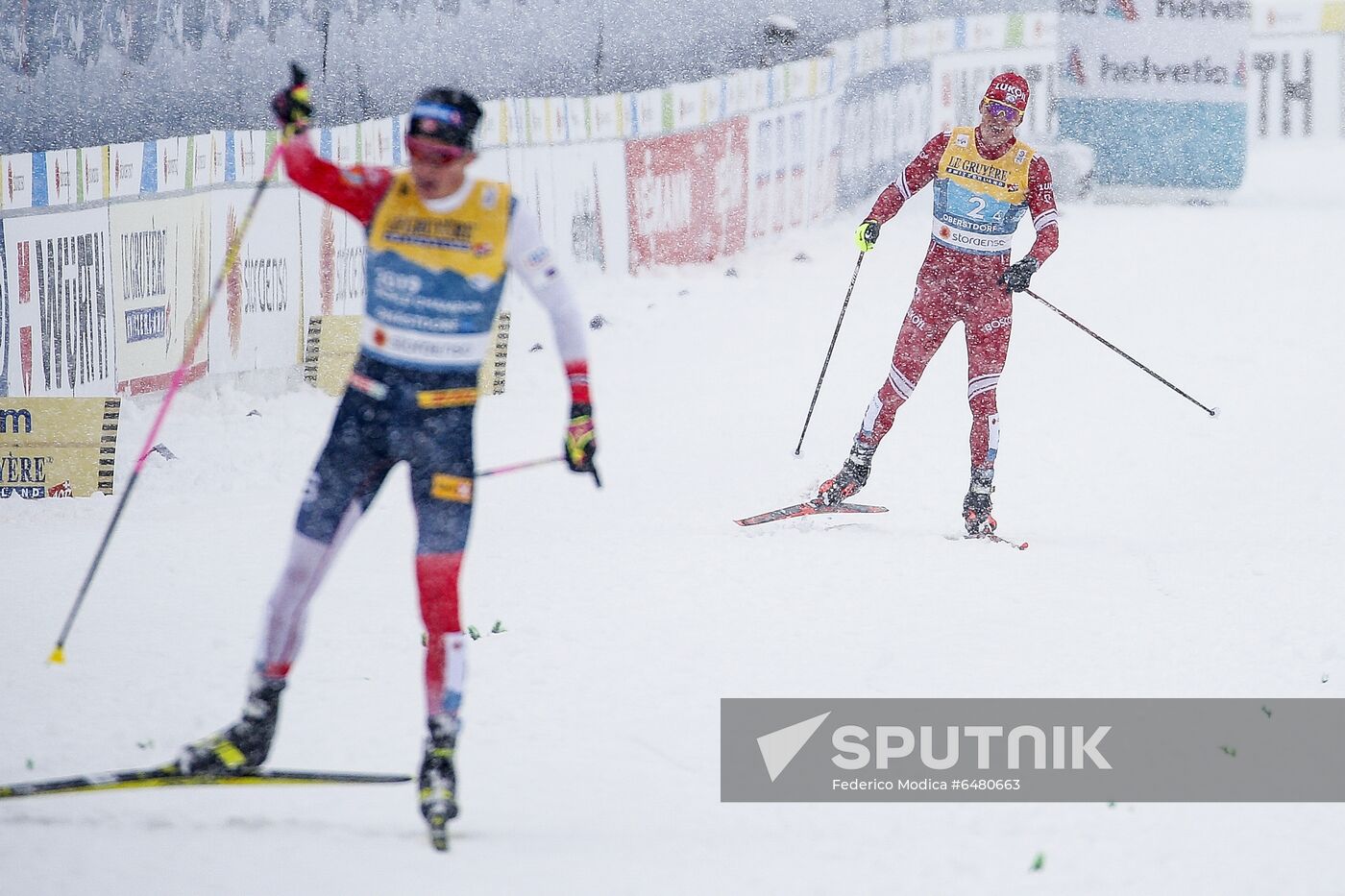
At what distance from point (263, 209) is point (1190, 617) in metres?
7.43

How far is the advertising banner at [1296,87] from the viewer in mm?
26531

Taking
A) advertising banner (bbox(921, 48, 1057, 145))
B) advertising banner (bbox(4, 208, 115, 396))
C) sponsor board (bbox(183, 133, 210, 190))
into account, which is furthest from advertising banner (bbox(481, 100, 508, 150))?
advertising banner (bbox(921, 48, 1057, 145))

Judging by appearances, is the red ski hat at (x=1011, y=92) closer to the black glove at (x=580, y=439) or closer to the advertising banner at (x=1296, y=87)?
the black glove at (x=580, y=439)

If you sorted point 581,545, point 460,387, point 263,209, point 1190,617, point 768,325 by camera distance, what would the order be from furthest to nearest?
point 768,325
point 263,209
point 581,545
point 1190,617
point 460,387

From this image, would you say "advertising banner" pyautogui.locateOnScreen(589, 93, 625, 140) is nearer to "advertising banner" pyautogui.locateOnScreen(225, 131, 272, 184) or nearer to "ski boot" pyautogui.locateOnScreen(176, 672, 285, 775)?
"advertising banner" pyautogui.locateOnScreen(225, 131, 272, 184)

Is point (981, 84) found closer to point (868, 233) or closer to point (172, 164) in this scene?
point (172, 164)

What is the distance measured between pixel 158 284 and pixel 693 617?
5.58 metres

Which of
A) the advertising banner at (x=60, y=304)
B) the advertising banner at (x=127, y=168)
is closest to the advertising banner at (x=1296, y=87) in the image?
the advertising banner at (x=127, y=168)

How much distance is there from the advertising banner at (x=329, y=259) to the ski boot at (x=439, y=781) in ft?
25.0

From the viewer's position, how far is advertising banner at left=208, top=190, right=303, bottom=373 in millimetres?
10812

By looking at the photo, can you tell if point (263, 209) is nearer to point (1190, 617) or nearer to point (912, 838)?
point (1190, 617)

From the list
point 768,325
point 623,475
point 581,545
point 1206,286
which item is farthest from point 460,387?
point 1206,286

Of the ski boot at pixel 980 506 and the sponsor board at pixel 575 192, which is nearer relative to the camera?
the ski boot at pixel 980 506

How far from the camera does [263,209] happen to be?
→ 442 inches
